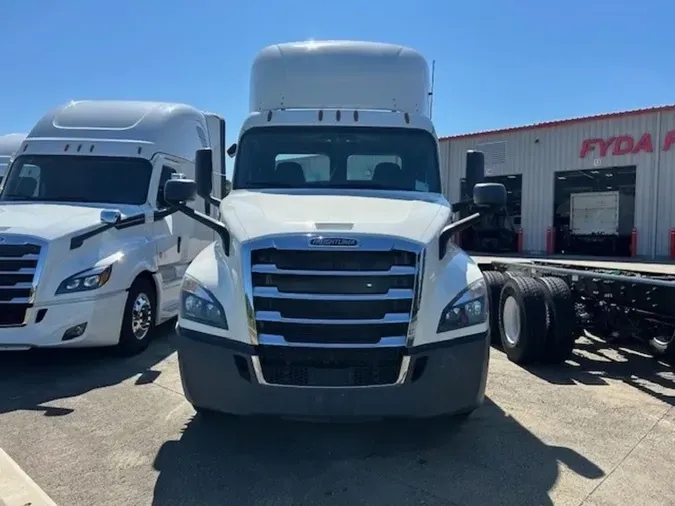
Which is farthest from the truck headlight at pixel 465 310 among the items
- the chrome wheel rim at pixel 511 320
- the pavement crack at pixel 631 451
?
the chrome wheel rim at pixel 511 320

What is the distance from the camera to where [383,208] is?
14.4 ft

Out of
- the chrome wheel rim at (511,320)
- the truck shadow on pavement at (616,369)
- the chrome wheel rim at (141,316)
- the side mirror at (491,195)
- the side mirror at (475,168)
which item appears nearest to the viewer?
the side mirror at (491,195)

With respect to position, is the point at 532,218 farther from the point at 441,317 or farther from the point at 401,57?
the point at 441,317

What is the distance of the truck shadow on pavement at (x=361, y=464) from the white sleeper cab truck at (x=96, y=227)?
228 cm

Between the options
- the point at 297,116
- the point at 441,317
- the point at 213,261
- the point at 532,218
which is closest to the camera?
the point at 441,317

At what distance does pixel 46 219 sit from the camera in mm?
6281

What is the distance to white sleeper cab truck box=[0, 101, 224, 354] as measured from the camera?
19.0 feet

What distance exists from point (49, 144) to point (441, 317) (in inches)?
241

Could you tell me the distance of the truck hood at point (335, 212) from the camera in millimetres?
3869

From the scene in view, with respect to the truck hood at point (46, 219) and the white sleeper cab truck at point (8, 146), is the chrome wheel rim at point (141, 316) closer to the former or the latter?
the truck hood at point (46, 219)

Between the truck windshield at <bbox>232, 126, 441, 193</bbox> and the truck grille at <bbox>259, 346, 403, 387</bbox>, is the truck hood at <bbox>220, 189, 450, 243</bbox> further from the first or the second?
the truck grille at <bbox>259, 346, 403, 387</bbox>

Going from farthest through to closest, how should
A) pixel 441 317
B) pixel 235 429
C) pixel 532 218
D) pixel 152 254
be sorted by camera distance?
pixel 532 218 < pixel 152 254 < pixel 235 429 < pixel 441 317

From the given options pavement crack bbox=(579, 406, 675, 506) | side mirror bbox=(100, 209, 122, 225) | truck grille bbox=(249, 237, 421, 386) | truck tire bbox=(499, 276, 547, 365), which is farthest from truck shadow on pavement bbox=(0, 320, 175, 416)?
pavement crack bbox=(579, 406, 675, 506)

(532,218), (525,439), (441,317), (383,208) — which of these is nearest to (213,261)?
(383,208)
